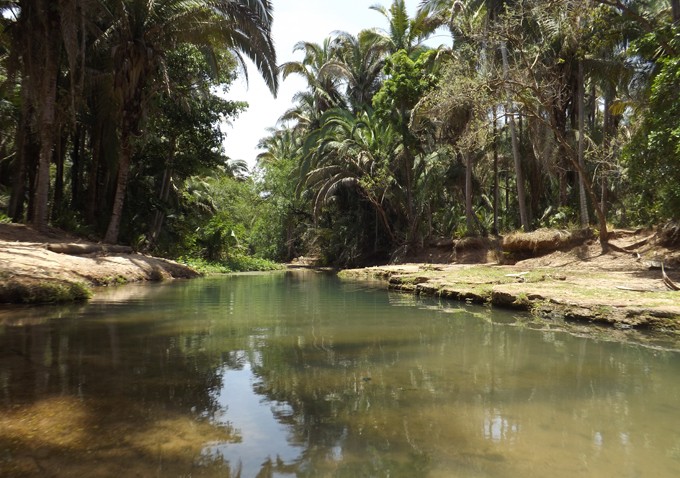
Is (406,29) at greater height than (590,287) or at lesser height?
greater

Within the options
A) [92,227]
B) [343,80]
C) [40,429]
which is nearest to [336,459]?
[40,429]

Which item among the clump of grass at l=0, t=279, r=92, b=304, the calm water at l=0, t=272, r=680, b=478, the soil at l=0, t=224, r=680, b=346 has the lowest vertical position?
the calm water at l=0, t=272, r=680, b=478

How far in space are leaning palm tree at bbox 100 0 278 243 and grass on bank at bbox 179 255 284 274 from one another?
635cm

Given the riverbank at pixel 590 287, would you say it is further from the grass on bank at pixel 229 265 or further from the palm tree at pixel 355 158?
the grass on bank at pixel 229 265

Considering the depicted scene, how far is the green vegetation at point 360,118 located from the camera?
13.2 meters

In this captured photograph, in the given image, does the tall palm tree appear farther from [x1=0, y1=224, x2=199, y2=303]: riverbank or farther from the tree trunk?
[x1=0, y1=224, x2=199, y2=303]: riverbank

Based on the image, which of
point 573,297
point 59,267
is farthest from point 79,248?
point 573,297

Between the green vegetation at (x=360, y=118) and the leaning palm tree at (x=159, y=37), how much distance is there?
0.21ft

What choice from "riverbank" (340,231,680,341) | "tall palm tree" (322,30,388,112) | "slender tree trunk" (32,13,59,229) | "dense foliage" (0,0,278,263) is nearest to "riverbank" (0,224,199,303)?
"slender tree trunk" (32,13,59,229)

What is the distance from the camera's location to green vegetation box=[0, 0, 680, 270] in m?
13.2

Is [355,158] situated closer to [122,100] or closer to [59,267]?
[122,100]

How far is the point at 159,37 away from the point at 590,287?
15559 millimetres

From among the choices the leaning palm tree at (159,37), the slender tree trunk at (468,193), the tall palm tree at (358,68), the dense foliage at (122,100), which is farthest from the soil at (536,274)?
the tall palm tree at (358,68)

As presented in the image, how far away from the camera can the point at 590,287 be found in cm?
848
